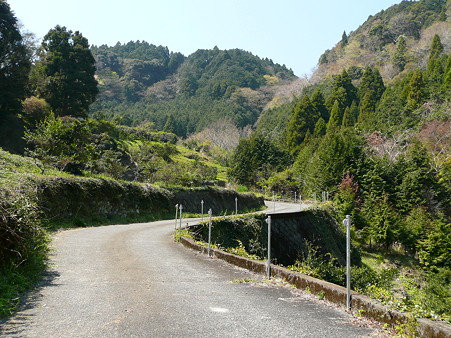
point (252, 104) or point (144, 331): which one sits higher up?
point (252, 104)

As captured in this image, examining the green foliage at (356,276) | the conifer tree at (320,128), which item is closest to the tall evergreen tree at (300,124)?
the conifer tree at (320,128)

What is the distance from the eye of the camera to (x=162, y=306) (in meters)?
5.46

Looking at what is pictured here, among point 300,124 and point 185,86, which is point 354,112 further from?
point 185,86

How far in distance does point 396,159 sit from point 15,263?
42.6 metres

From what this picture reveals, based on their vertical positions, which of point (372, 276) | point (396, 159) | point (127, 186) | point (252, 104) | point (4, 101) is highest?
point (252, 104)

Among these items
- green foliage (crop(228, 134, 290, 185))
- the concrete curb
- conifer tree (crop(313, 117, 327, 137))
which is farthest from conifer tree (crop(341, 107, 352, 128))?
the concrete curb

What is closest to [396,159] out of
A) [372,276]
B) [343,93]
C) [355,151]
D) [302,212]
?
[355,151]

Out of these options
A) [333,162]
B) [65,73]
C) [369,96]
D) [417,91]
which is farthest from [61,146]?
[369,96]

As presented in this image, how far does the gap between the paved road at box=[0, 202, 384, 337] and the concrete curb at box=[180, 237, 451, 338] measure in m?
0.28

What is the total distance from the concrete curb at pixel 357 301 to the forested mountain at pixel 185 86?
90032mm

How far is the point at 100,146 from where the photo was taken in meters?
35.0

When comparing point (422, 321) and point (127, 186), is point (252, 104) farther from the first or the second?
point (422, 321)

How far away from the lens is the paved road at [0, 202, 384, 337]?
4.50 meters

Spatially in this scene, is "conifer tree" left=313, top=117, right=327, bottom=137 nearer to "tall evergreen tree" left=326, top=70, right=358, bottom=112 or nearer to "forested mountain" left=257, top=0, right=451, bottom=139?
"tall evergreen tree" left=326, top=70, right=358, bottom=112
